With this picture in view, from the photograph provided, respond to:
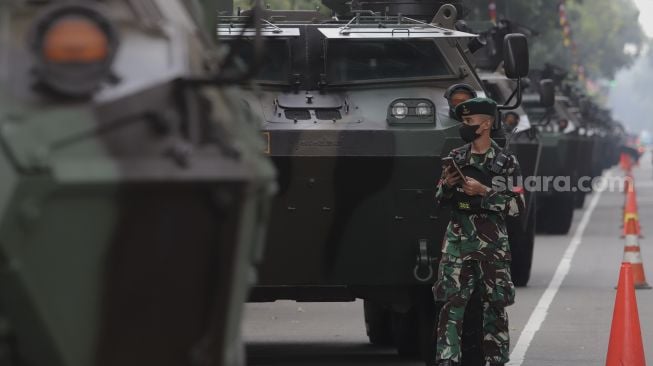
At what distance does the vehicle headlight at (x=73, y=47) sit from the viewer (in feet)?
14.5

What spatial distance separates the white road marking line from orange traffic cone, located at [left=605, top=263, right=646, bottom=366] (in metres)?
1.50

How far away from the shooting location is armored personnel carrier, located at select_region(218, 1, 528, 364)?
10.1m

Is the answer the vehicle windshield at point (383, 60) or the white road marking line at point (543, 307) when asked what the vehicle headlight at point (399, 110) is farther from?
the white road marking line at point (543, 307)

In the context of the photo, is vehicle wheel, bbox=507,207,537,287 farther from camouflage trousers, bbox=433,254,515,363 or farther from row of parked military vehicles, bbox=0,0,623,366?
row of parked military vehicles, bbox=0,0,623,366

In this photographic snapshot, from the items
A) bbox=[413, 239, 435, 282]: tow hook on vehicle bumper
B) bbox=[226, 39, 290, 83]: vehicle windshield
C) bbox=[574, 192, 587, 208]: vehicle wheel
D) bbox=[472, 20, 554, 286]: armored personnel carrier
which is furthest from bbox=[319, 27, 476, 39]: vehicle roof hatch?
bbox=[574, 192, 587, 208]: vehicle wheel

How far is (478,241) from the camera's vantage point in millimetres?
9508

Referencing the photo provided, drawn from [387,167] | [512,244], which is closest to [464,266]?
[387,167]

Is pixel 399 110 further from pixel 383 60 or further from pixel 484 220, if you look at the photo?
pixel 484 220

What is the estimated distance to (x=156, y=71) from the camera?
4.70 metres

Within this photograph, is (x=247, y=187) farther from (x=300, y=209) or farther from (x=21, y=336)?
(x=300, y=209)

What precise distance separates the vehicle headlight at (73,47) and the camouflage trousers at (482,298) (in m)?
5.25

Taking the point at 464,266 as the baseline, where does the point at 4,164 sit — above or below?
above

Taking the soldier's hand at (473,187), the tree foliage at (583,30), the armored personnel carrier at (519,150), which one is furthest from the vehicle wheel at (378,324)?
the tree foliage at (583,30)

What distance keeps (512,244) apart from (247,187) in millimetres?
11151
